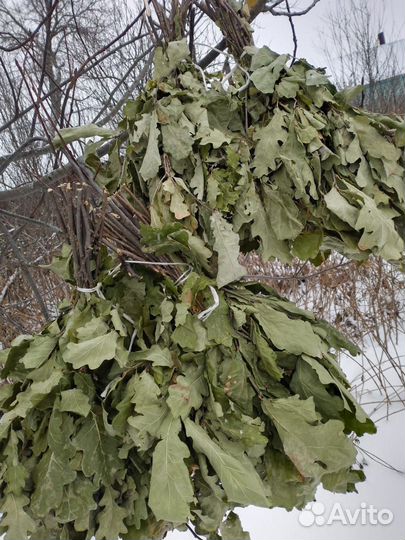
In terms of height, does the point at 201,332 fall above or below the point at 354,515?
above

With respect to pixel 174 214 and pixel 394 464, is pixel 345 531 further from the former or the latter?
pixel 174 214

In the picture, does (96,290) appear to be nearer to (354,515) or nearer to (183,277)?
(183,277)

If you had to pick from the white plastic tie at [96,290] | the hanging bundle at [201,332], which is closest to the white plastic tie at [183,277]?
the hanging bundle at [201,332]

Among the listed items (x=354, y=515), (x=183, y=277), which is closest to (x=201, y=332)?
(x=183, y=277)

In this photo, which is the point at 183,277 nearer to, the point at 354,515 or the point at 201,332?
the point at 201,332

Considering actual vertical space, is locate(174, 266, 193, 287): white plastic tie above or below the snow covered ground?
above

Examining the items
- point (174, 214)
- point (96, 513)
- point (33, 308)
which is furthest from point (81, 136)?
point (33, 308)

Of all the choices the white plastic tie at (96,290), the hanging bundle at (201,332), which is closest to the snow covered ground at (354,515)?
the hanging bundle at (201,332)

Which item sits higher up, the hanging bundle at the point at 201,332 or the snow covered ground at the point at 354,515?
the hanging bundle at the point at 201,332

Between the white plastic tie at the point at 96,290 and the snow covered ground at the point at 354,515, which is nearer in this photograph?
the white plastic tie at the point at 96,290

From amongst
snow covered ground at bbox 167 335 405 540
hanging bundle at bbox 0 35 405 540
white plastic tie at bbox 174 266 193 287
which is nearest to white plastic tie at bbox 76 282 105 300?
hanging bundle at bbox 0 35 405 540

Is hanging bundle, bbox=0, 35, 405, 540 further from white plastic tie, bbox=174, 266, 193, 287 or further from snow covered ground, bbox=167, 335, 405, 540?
snow covered ground, bbox=167, 335, 405, 540

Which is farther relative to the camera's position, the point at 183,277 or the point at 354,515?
the point at 354,515

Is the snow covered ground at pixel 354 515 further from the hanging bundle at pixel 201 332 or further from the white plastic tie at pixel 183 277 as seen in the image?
the white plastic tie at pixel 183 277
